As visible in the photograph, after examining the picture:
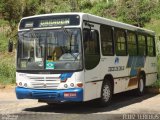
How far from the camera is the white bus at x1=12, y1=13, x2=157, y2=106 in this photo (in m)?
12.9

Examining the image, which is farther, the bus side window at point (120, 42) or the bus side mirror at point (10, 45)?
the bus side mirror at point (10, 45)

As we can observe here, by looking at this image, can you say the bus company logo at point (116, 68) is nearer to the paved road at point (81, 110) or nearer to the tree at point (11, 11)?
the paved road at point (81, 110)

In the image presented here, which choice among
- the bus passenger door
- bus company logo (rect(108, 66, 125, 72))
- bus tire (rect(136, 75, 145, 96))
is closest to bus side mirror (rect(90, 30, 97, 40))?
the bus passenger door

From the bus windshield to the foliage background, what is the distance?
18056 millimetres

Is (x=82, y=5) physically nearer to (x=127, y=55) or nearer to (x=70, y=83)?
(x=127, y=55)

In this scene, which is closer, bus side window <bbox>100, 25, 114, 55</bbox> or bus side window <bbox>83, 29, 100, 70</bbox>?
bus side window <bbox>83, 29, 100, 70</bbox>

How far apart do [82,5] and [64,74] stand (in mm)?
26388

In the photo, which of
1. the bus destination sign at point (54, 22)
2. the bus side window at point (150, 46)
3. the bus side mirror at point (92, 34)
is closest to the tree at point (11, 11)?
the bus side window at point (150, 46)

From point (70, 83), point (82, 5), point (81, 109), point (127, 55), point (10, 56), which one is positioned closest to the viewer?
point (70, 83)

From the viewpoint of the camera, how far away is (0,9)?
116ft

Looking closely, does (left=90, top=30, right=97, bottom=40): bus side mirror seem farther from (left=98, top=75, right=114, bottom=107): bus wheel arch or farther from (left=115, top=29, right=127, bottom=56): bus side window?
(left=115, top=29, right=127, bottom=56): bus side window

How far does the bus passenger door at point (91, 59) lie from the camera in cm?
1315

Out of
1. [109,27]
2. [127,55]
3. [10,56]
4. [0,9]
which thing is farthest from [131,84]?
[0,9]

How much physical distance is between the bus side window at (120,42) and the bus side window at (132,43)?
482 mm
